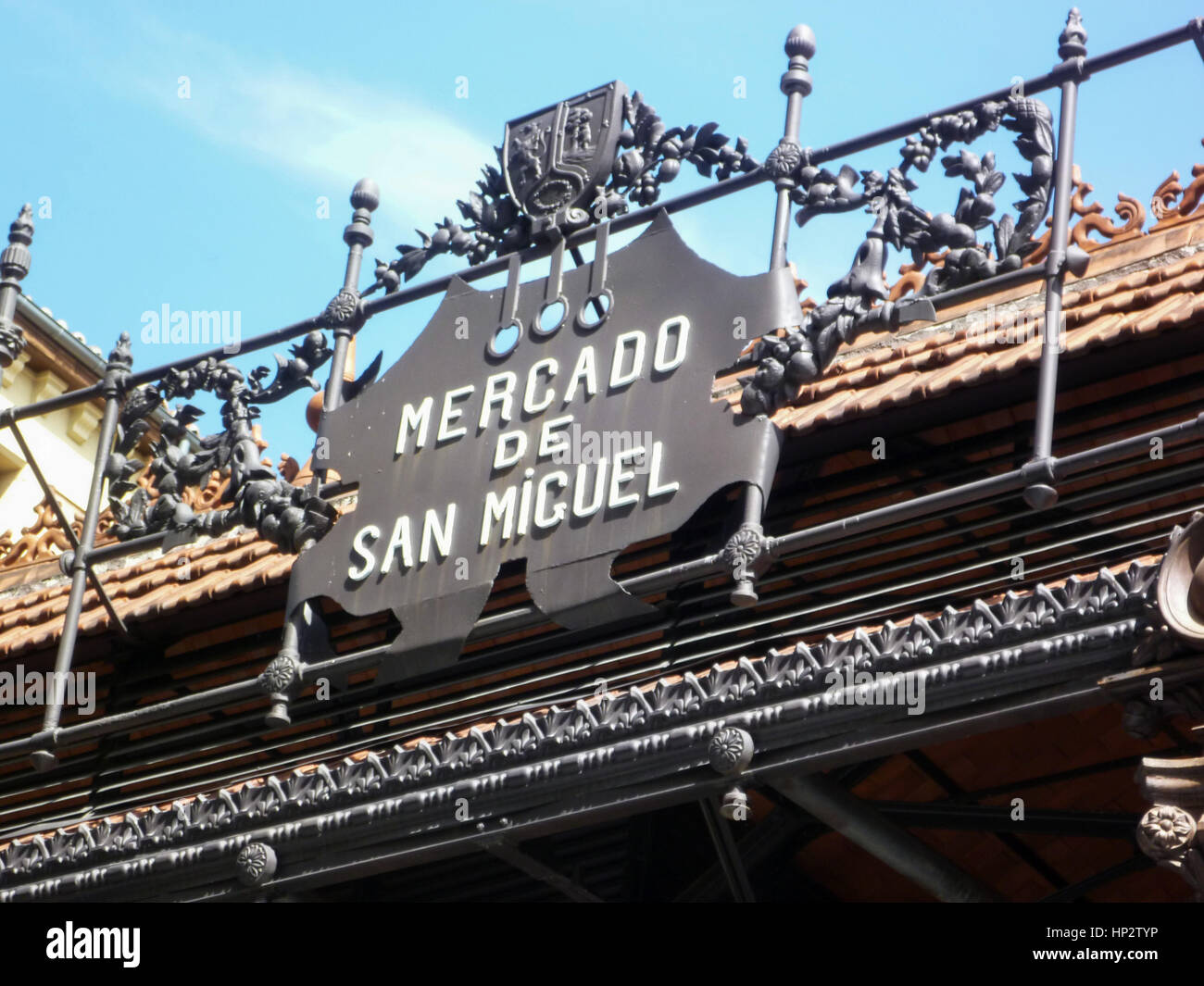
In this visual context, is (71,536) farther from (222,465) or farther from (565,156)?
(565,156)

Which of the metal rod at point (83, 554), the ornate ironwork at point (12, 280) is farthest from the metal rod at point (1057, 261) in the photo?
the ornate ironwork at point (12, 280)

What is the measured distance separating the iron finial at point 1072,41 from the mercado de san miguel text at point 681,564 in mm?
13

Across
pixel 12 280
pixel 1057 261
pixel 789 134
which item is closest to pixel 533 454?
pixel 789 134

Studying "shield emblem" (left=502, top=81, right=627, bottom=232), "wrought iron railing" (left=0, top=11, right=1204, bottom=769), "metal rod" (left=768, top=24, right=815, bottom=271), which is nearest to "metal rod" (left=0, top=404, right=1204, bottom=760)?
"wrought iron railing" (left=0, top=11, right=1204, bottom=769)

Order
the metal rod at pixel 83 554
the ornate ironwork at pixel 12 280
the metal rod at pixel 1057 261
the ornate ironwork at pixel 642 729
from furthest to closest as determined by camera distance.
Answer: the ornate ironwork at pixel 12 280
the metal rod at pixel 83 554
the metal rod at pixel 1057 261
the ornate ironwork at pixel 642 729

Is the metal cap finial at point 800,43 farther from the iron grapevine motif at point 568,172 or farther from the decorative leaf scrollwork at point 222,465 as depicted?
the decorative leaf scrollwork at point 222,465

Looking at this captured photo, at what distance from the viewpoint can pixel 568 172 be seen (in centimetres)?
1130

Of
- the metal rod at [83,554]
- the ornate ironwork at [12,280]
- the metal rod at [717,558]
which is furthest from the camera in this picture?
the ornate ironwork at [12,280]

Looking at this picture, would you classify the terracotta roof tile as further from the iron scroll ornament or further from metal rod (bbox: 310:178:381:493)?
metal rod (bbox: 310:178:381:493)

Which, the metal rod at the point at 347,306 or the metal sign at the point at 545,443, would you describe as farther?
the metal rod at the point at 347,306

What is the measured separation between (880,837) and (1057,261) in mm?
2509

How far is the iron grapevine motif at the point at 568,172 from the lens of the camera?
1105cm
